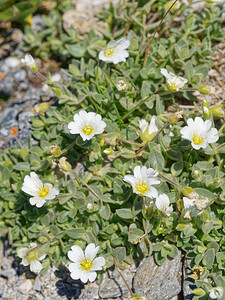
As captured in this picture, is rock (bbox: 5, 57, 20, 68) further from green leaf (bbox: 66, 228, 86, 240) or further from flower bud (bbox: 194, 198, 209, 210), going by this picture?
flower bud (bbox: 194, 198, 209, 210)

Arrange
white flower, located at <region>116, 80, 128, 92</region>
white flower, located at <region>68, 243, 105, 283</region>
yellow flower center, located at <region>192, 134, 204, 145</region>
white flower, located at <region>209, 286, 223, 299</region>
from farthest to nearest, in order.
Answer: white flower, located at <region>116, 80, 128, 92</region>, yellow flower center, located at <region>192, 134, 204, 145</region>, white flower, located at <region>68, 243, 105, 283</region>, white flower, located at <region>209, 286, 223, 299</region>

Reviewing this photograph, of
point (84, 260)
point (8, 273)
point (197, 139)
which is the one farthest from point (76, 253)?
point (197, 139)

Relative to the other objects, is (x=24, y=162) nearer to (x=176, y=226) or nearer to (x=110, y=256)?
(x=110, y=256)

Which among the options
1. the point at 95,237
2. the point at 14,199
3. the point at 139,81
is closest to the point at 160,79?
the point at 139,81

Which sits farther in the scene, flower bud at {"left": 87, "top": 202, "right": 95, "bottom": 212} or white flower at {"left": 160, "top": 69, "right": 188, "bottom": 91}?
white flower at {"left": 160, "top": 69, "right": 188, "bottom": 91}

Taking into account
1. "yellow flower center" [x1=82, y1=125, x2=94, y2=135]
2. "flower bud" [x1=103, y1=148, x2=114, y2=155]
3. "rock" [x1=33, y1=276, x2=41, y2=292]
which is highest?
"yellow flower center" [x1=82, y1=125, x2=94, y2=135]

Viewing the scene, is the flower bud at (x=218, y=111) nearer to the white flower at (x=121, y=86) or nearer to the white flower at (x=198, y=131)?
the white flower at (x=198, y=131)

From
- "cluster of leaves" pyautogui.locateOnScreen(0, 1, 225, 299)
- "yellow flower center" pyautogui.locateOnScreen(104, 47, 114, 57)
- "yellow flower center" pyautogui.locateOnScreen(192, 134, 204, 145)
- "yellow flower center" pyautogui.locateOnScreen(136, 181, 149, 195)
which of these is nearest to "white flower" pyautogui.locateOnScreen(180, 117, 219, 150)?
"yellow flower center" pyautogui.locateOnScreen(192, 134, 204, 145)
